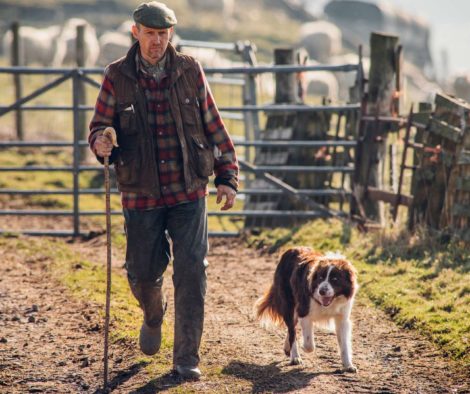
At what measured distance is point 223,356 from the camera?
6.66m

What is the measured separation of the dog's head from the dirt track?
48 cm

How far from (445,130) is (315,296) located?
391 centimetres

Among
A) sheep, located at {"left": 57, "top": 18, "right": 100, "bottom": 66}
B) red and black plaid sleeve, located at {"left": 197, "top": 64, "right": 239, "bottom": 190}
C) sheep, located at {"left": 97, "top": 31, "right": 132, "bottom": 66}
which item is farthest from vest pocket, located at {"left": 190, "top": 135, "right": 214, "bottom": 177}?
sheep, located at {"left": 97, "top": 31, "right": 132, "bottom": 66}

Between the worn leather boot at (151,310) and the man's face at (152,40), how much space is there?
4.62 ft

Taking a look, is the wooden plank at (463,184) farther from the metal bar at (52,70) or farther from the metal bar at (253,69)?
the metal bar at (52,70)

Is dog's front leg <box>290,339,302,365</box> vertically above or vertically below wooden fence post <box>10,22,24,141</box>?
below

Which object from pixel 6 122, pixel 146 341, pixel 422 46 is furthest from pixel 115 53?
pixel 422 46

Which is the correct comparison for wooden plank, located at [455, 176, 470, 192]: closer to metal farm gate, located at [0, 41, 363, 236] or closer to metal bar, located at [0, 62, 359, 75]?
metal farm gate, located at [0, 41, 363, 236]

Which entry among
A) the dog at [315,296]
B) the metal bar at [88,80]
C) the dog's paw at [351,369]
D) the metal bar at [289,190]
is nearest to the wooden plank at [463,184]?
the metal bar at [289,190]

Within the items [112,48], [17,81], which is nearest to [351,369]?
[17,81]

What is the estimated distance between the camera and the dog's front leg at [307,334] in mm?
6508

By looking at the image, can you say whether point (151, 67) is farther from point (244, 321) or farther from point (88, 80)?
point (88, 80)

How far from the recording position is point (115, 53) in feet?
155

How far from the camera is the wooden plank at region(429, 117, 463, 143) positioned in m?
9.53
